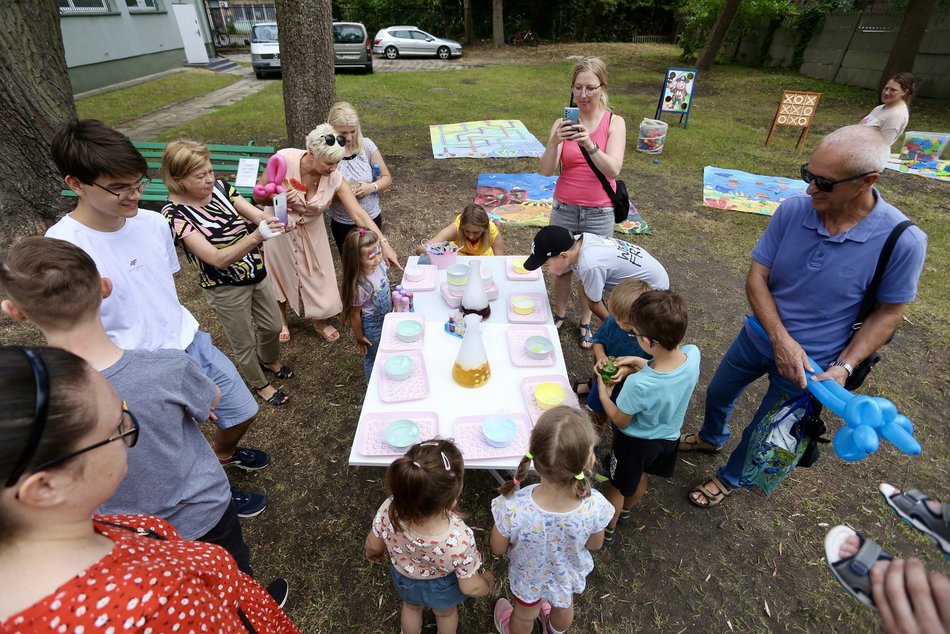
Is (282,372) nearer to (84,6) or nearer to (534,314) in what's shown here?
(534,314)

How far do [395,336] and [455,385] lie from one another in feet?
1.83

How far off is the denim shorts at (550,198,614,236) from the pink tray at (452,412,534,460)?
2040mm

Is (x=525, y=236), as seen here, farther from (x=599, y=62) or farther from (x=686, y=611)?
(x=686, y=611)

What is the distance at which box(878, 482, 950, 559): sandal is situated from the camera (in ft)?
3.29

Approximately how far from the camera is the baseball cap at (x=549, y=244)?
2969mm

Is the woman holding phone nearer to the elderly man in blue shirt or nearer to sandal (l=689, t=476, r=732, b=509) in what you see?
the elderly man in blue shirt

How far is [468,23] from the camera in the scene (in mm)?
22312

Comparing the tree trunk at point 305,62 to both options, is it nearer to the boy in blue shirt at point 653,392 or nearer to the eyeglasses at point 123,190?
the eyeglasses at point 123,190

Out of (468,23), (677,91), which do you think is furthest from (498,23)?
(677,91)

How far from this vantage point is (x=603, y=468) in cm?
293

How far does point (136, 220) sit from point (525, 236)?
174 inches

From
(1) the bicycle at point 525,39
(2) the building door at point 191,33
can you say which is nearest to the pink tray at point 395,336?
(2) the building door at point 191,33

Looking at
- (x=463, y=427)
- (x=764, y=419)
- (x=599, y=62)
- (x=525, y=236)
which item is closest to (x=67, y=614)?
(x=463, y=427)

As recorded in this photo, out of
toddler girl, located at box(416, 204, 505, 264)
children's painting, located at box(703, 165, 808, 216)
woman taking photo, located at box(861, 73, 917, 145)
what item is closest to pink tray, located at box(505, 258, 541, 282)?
toddler girl, located at box(416, 204, 505, 264)
